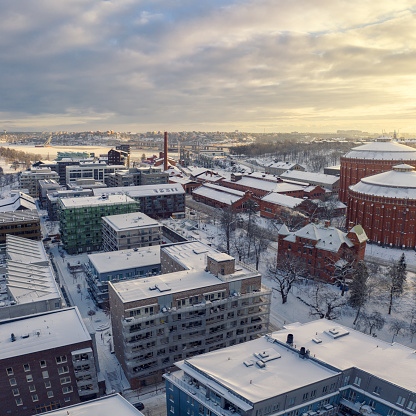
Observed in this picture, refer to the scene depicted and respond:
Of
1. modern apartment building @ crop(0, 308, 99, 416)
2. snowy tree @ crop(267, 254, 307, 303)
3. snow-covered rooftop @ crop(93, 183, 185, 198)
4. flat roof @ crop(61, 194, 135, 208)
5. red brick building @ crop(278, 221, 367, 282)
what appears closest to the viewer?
modern apartment building @ crop(0, 308, 99, 416)

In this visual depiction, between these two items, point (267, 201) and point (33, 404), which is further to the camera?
point (267, 201)

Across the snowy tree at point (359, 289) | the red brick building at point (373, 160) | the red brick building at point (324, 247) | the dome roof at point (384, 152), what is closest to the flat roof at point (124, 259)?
the red brick building at point (324, 247)

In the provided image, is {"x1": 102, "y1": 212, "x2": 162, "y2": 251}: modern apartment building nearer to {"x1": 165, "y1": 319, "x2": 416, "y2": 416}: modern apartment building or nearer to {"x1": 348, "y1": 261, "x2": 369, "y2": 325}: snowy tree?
{"x1": 348, "y1": 261, "x2": 369, "y2": 325}: snowy tree

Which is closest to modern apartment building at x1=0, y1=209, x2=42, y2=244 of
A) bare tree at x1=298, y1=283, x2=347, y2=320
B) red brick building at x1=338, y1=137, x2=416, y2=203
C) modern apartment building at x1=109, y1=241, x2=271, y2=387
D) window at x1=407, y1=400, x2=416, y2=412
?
modern apartment building at x1=109, y1=241, x2=271, y2=387

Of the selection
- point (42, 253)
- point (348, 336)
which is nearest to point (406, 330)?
point (348, 336)

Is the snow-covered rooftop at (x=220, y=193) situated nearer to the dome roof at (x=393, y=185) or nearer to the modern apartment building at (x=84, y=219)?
the dome roof at (x=393, y=185)

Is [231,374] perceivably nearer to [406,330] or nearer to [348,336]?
[348,336]
